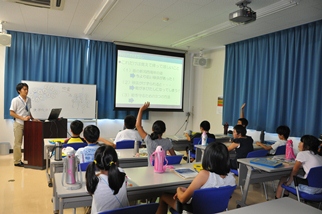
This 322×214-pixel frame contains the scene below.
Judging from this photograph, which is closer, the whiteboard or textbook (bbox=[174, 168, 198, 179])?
textbook (bbox=[174, 168, 198, 179])

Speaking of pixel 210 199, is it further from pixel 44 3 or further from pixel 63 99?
pixel 63 99

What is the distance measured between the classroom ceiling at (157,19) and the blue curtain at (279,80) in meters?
0.31

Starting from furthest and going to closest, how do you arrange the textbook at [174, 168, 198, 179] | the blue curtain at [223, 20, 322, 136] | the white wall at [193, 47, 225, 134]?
1. the white wall at [193, 47, 225, 134]
2. the blue curtain at [223, 20, 322, 136]
3. the textbook at [174, 168, 198, 179]

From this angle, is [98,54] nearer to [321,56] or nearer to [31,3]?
[31,3]

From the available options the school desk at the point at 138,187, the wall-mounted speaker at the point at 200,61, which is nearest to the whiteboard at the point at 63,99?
the wall-mounted speaker at the point at 200,61

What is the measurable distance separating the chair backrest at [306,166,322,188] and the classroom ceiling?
240 centimetres

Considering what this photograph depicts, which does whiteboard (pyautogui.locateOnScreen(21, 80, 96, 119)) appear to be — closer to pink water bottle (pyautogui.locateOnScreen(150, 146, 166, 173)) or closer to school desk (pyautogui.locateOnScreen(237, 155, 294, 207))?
school desk (pyautogui.locateOnScreen(237, 155, 294, 207))

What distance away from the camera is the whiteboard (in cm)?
591

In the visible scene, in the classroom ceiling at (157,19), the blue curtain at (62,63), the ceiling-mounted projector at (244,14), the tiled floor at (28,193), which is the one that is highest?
the classroom ceiling at (157,19)

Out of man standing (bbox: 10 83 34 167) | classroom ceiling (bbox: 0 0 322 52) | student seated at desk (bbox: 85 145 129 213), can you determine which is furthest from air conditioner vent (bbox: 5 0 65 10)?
student seated at desk (bbox: 85 145 129 213)

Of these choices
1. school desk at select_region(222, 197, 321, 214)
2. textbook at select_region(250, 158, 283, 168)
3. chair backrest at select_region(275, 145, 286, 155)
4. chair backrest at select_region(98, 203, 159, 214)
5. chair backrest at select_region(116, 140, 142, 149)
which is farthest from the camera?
chair backrest at select_region(275, 145, 286, 155)

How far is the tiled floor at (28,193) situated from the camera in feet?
A: 10.3

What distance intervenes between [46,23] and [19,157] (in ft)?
9.37

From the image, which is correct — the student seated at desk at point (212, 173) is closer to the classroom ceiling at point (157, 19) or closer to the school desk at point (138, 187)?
the school desk at point (138, 187)
